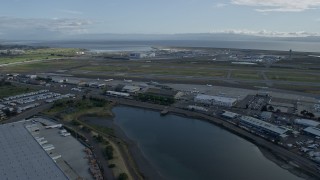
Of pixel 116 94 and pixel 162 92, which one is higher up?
pixel 162 92

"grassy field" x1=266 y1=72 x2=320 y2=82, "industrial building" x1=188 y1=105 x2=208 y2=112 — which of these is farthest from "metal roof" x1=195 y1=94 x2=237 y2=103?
"grassy field" x1=266 y1=72 x2=320 y2=82

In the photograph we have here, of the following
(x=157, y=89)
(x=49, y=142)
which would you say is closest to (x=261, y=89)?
(x=157, y=89)

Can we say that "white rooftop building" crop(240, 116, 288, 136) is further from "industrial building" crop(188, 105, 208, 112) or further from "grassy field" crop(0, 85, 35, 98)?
"grassy field" crop(0, 85, 35, 98)

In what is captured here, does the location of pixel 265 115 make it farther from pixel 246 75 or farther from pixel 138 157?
pixel 246 75

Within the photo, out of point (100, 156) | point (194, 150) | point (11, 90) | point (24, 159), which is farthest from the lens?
point (11, 90)

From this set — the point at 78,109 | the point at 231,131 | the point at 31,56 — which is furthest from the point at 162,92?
the point at 31,56

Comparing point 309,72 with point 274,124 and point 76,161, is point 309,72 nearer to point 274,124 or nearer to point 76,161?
point 274,124

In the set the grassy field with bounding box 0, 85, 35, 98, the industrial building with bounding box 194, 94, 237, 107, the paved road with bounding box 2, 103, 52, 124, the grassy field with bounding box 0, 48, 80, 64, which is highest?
the grassy field with bounding box 0, 48, 80, 64

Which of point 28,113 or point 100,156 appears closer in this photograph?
point 100,156
